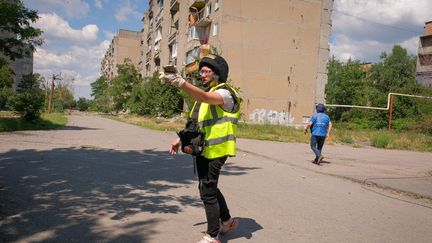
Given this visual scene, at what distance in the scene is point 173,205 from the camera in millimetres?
5328

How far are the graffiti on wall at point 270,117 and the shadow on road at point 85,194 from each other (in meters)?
23.9

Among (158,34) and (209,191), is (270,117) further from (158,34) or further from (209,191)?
(158,34)

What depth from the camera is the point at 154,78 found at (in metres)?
41.9

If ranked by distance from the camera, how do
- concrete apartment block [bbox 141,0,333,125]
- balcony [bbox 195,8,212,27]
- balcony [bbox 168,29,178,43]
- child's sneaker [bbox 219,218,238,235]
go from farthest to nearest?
balcony [bbox 168,29,178,43] → balcony [bbox 195,8,212,27] → concrete apartment block [bbox 141,0,333,125] → child's sneaker [bbox 219,218,238,235]

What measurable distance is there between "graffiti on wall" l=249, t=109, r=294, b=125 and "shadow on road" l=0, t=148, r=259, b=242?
2392 centimetres

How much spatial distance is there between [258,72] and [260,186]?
89.1ft

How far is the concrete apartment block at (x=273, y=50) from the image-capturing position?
3306cm

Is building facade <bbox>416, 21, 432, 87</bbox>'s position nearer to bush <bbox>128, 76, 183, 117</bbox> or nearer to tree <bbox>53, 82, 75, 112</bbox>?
bush <bbox>128, 76, 183, 117</bbox>

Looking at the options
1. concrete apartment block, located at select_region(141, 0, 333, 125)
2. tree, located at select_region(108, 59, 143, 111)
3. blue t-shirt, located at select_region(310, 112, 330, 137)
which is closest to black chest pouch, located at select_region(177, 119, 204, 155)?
blue t-shirt, located at select_region(310, 112, 330, 137)

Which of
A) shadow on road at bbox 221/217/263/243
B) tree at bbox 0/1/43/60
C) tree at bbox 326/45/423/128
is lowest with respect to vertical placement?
shadow on road at bbox 221/217/263/243

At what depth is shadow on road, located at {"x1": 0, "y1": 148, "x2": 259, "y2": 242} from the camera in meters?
4.04

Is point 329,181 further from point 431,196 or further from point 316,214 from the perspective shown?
point 316,214

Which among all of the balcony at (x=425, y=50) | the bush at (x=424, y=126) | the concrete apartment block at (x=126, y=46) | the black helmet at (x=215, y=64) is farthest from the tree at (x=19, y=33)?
the concrete apartment block at (x=126, y=46)

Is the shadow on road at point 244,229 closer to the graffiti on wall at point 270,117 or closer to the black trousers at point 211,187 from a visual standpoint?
the black trousers at point 211,187
